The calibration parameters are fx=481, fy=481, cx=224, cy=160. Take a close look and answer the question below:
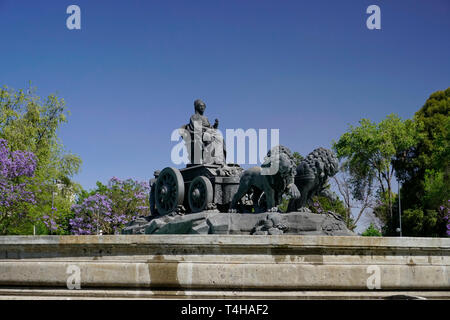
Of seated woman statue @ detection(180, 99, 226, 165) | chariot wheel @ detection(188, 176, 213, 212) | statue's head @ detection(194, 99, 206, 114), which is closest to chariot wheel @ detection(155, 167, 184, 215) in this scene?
chariot wheel @ detection(188, 176, 213, 212)

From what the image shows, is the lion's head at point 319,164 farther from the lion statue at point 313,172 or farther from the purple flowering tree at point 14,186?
the purple flowering tree at point 14,186

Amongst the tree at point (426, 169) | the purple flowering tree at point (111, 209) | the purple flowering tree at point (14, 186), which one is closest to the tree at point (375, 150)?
the tree at point (426, 169)

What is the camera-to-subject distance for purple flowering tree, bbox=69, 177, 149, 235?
3147 cm

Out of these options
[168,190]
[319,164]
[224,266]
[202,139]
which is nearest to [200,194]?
[168,190]

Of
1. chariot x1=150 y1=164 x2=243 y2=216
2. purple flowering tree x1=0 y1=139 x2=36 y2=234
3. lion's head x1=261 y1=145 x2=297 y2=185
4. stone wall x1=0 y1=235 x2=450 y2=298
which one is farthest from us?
purple flowering tree x1=0 y1=139 x2=36 y2=234

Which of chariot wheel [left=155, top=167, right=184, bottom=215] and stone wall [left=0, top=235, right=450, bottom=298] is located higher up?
chariot wheel [left=155, top=167, right=184, bottom=215]

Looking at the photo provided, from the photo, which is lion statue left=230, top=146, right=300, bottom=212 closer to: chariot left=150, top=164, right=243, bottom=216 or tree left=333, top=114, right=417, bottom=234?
chariot left=150, top=164, right=243, bottom=216

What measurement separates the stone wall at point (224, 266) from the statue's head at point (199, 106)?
9.33m

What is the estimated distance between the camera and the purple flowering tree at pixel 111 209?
103ft

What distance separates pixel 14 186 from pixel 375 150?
86.6 ft

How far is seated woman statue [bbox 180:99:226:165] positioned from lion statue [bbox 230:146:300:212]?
2.37 metres

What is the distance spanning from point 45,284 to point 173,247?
4.40ft

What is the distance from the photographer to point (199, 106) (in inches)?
556

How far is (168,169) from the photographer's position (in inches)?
520
